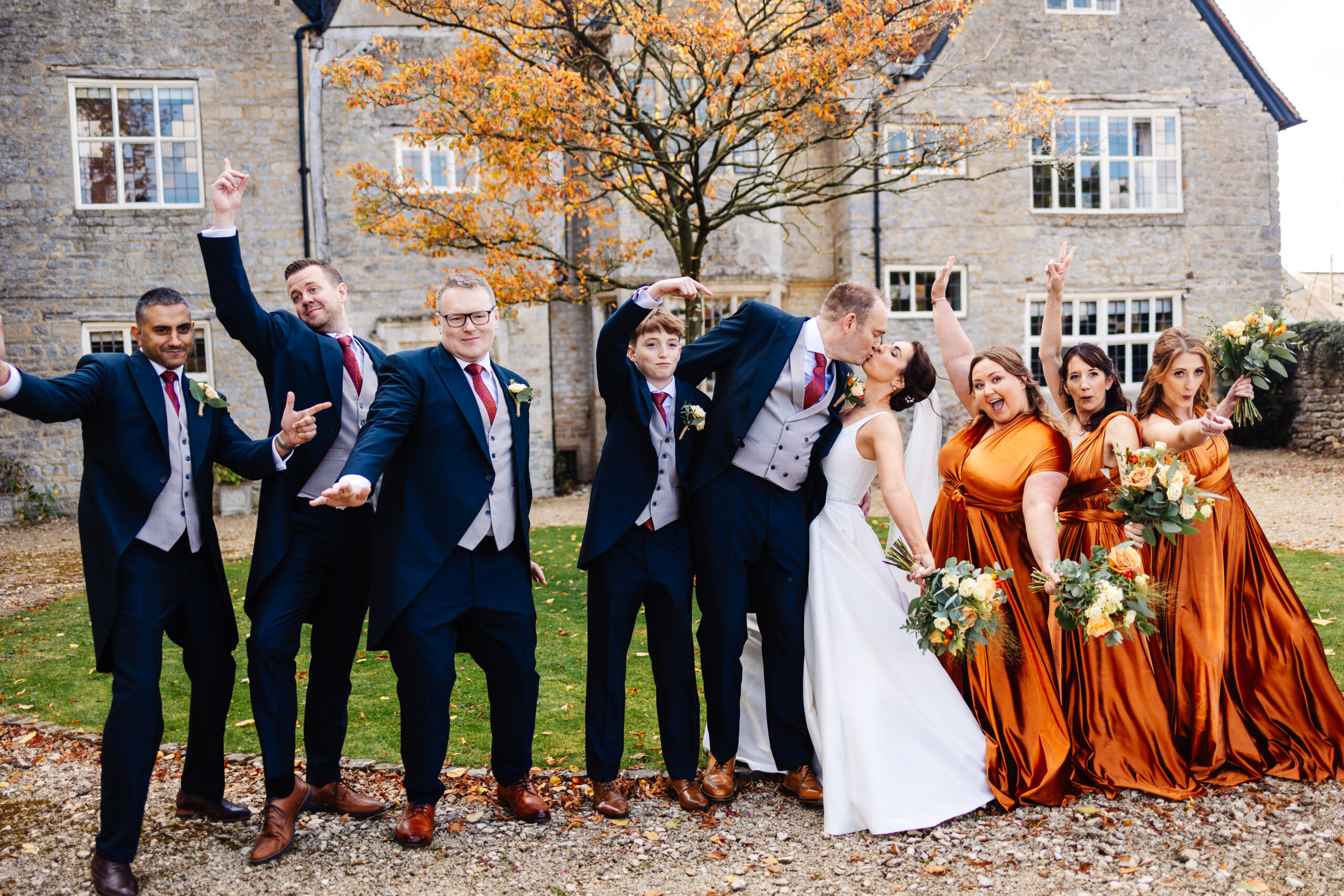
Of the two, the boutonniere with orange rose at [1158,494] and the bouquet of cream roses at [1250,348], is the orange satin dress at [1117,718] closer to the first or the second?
the boutonniere with orange rose at [1158,494]

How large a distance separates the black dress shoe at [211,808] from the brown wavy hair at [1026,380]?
3831 mm

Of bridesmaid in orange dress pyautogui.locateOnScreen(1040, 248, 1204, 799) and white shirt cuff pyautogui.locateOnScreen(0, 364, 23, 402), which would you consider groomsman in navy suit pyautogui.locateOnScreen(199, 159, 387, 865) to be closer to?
white shirt cuff pyautogui.locateOnScreen(0, 364, 23, 402)

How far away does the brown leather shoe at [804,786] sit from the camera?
4.25 meters

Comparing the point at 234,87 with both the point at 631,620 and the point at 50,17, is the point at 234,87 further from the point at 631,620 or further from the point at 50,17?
the point at 631,620

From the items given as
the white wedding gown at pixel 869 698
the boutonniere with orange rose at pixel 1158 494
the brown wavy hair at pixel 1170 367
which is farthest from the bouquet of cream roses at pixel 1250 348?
the white wedding gown at pixel 869 698

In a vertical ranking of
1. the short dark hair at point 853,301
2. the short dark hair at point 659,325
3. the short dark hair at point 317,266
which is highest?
the short dark hair at point 317,266

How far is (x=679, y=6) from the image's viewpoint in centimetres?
1031

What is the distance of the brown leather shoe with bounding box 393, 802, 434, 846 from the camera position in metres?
3.86

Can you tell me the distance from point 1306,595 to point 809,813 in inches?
248

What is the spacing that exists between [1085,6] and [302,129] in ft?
48.6

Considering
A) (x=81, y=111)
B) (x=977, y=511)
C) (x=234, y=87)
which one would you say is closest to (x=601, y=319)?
(x=234, y=87)

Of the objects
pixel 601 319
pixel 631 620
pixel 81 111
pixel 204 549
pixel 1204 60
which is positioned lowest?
pixel 631 620

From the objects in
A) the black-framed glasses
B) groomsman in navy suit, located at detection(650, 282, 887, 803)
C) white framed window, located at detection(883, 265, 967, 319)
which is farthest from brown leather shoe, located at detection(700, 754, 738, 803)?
white framed window, located at detection(883, 265, 967, 319)

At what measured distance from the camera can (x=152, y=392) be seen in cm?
374
